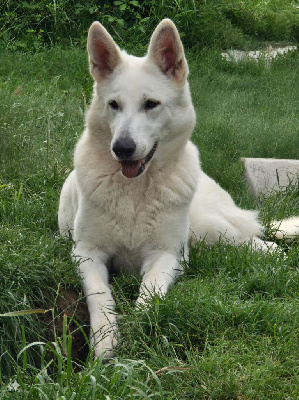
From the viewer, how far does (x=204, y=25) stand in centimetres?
974

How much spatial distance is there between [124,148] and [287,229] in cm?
178

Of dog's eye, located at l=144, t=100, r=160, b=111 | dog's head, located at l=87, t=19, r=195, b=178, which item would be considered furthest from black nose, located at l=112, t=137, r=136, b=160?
dog's eye, located at l=144, t=100, r=160, b=111

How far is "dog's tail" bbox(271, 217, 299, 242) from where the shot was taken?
5029 millimetres

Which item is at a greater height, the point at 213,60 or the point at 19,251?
the point at 19,251

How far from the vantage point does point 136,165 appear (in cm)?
403

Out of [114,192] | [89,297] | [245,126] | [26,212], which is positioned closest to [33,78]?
[245,126]

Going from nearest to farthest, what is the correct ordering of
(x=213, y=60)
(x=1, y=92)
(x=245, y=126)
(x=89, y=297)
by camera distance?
(x=89, y=297), (x=1, y=92), (x=245, y=126), (x=213, y=60)

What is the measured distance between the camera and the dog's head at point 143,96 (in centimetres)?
391

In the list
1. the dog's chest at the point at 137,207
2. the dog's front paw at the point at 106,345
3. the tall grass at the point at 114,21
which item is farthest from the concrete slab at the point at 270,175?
the tall grass at the point at 114,21

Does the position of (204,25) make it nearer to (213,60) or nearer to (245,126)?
(213,60)

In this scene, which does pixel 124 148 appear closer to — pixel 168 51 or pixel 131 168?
pixel 131 168

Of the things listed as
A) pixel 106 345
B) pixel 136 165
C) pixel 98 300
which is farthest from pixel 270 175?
pixel 106 345

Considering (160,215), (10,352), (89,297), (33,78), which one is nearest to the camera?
(10,352)

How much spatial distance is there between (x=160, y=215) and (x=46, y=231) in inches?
31.0
